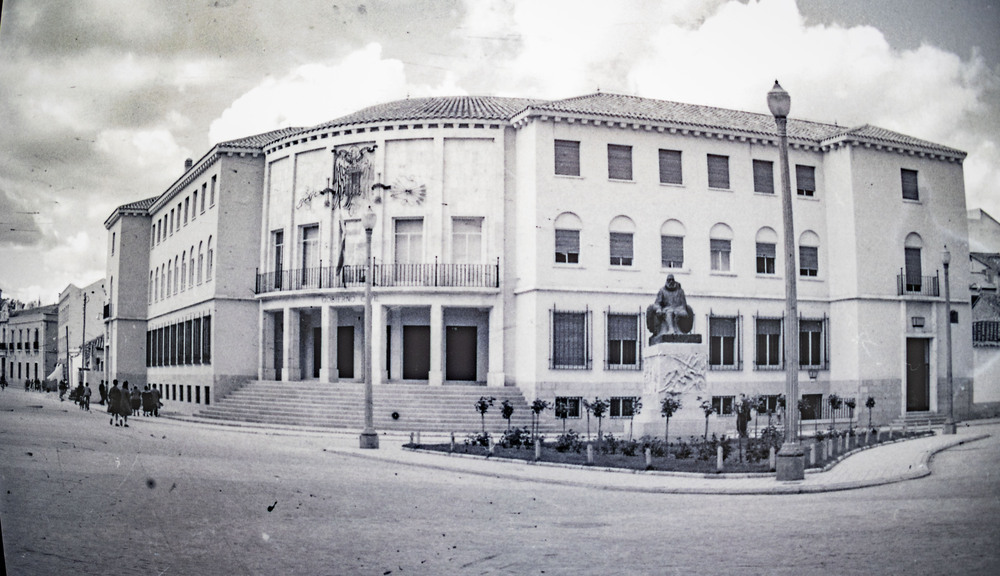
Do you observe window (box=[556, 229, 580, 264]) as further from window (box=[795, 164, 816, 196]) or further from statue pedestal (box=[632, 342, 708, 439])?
window (box=[795, 164, 816, 196])

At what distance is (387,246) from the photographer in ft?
95.8

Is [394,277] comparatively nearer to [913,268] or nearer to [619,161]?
[619,161]

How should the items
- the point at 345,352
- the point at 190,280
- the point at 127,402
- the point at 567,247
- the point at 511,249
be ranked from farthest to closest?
1. the point at 345,352
2. the point at 511,249
3. the point at 567,247
4. the point at 127,402
5. the point at 190,280

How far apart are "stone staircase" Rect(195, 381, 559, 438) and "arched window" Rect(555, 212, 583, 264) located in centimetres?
415

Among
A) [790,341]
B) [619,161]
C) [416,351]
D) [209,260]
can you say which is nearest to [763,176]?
[619,161]

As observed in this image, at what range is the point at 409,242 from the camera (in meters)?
Result: 29.3

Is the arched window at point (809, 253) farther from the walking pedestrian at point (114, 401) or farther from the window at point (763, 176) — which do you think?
the walking pedestrian at point (114, 401)

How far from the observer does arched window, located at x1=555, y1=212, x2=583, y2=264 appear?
89.2 feet

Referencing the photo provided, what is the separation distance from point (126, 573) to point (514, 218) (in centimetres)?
2154

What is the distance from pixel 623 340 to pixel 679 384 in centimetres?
809

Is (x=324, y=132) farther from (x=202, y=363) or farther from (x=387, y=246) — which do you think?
(x=202, y=363)

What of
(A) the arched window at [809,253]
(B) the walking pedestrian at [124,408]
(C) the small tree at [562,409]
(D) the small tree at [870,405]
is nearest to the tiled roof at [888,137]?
(D) the small tree at [870,405]

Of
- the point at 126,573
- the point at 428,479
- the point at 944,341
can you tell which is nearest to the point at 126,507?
the point at 126,573

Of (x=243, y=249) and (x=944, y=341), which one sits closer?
(x=944, y=341)
